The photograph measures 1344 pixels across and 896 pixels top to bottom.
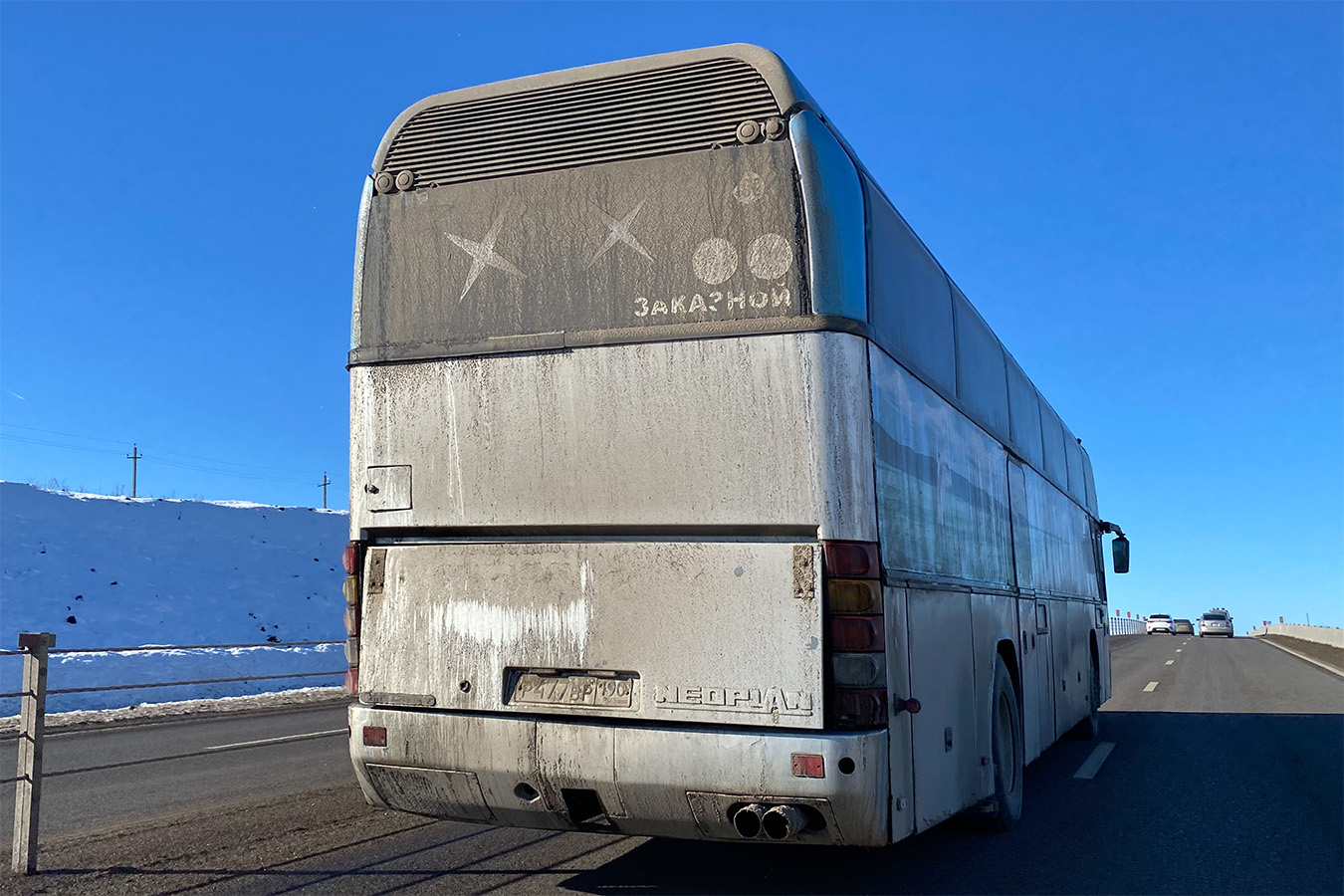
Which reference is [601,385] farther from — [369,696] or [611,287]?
[369,696]

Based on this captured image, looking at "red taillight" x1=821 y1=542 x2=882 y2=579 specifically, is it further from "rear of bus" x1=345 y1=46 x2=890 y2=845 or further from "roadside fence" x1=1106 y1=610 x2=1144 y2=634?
"roadside fence" x1=1106 y1=610 x2=1144 y2=634

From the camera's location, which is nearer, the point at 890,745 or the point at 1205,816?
the point at 890,745

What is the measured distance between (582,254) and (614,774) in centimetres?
253

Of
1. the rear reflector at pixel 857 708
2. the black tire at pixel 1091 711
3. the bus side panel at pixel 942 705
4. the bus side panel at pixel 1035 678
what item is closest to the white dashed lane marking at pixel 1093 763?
the black tire at pixel 1091 711

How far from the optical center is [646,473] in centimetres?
503

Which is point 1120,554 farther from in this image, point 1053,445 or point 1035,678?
point 1035,678

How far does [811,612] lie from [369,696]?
235cm

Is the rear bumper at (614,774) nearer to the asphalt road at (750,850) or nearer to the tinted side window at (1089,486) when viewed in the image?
the asphalt road at (750,850)

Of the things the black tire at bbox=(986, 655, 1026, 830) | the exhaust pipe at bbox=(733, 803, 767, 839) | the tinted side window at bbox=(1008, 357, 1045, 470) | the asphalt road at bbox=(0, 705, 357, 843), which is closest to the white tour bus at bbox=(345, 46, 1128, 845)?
the exhaust pipe at bbox=(733, 803, 767, 839)

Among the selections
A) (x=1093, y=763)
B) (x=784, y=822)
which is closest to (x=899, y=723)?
(x=784, y=822)

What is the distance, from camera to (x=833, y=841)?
184 inches

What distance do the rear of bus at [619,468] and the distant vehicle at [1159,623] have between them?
80125 millimetres

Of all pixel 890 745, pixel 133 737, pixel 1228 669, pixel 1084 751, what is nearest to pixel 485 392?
pixel 890 745

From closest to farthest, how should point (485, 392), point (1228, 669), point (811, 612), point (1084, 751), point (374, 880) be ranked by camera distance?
point (811, 612) < point (485, 392) < point (374, 880) < point (1084, 751) < point (1228, 669)
